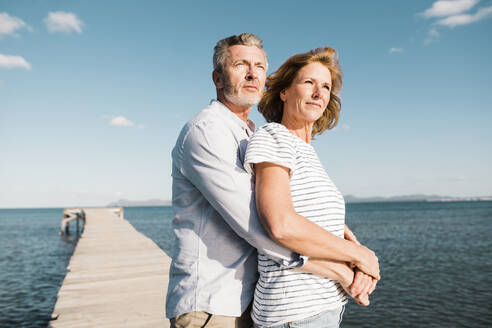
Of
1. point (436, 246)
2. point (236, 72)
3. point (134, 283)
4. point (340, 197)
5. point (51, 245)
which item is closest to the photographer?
point (340, 197)

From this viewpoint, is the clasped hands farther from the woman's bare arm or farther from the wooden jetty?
the wooden jetty

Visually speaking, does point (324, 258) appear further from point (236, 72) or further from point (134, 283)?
point (134, 283)

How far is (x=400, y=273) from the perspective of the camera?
1402 cm

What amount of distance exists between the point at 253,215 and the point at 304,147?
0.57 metres

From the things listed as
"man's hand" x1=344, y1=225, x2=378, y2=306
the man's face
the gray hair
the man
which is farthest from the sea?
the gray hair

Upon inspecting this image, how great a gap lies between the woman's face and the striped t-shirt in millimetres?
272

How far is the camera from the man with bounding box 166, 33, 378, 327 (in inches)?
62.6

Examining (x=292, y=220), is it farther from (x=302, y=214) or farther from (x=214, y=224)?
(x=214, y=224)

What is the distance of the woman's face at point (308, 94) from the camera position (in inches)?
81.0

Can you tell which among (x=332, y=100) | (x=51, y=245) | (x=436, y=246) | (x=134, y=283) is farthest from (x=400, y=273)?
(x=51, y=245)

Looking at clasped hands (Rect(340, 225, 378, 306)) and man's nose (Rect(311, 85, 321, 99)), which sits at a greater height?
man's nose (Rect(311, 85, 321, 99))

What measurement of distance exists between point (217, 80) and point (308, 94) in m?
0.61

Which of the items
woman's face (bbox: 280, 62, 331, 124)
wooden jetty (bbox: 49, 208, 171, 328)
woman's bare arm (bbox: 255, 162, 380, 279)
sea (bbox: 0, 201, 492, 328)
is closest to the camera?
woman's bare arm (bbox: 255, 162, 380, 279)

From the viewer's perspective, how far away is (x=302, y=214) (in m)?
1.71
